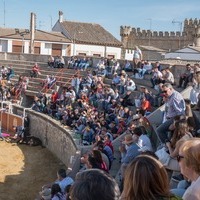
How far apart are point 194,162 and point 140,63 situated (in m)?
17.6

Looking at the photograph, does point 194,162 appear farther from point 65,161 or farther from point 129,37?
point 129,37

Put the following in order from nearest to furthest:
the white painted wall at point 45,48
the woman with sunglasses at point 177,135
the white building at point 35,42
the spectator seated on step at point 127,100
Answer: the woman with sunglasses at point 177,135 < the spectator seated on step at point 127,100 < the white building at point 35,42 < the white painted wall at point 45,48

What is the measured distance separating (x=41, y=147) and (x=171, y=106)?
1214 cm

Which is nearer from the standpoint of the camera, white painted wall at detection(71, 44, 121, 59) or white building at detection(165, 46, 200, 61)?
white building at detection(165, 46, 200, 61)

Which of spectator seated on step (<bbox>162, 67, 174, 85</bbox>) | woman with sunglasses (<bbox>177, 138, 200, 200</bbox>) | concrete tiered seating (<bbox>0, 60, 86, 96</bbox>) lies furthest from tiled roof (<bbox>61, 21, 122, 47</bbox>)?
woman with sunglasses (<bbox>177, 138, 200, 200</bbox>)

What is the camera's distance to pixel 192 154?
3508mm

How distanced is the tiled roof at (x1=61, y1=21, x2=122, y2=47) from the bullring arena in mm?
17465

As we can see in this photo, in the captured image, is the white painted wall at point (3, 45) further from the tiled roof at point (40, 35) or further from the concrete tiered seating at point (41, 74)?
the concrete tiered seating at point (41, 74)

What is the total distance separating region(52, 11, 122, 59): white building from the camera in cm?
4466

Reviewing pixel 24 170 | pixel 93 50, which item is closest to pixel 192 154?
pixel 24 170

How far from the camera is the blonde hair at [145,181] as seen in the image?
3.17 m

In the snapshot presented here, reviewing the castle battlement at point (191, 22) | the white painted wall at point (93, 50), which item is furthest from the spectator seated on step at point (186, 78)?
the castle battlement at point (191, 22)

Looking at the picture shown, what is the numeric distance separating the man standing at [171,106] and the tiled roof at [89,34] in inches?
1402

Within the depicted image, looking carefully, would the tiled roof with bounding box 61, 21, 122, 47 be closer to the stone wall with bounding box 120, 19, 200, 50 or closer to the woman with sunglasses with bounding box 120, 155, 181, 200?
the stone wall with bounding box 120, 19, 200, 50
